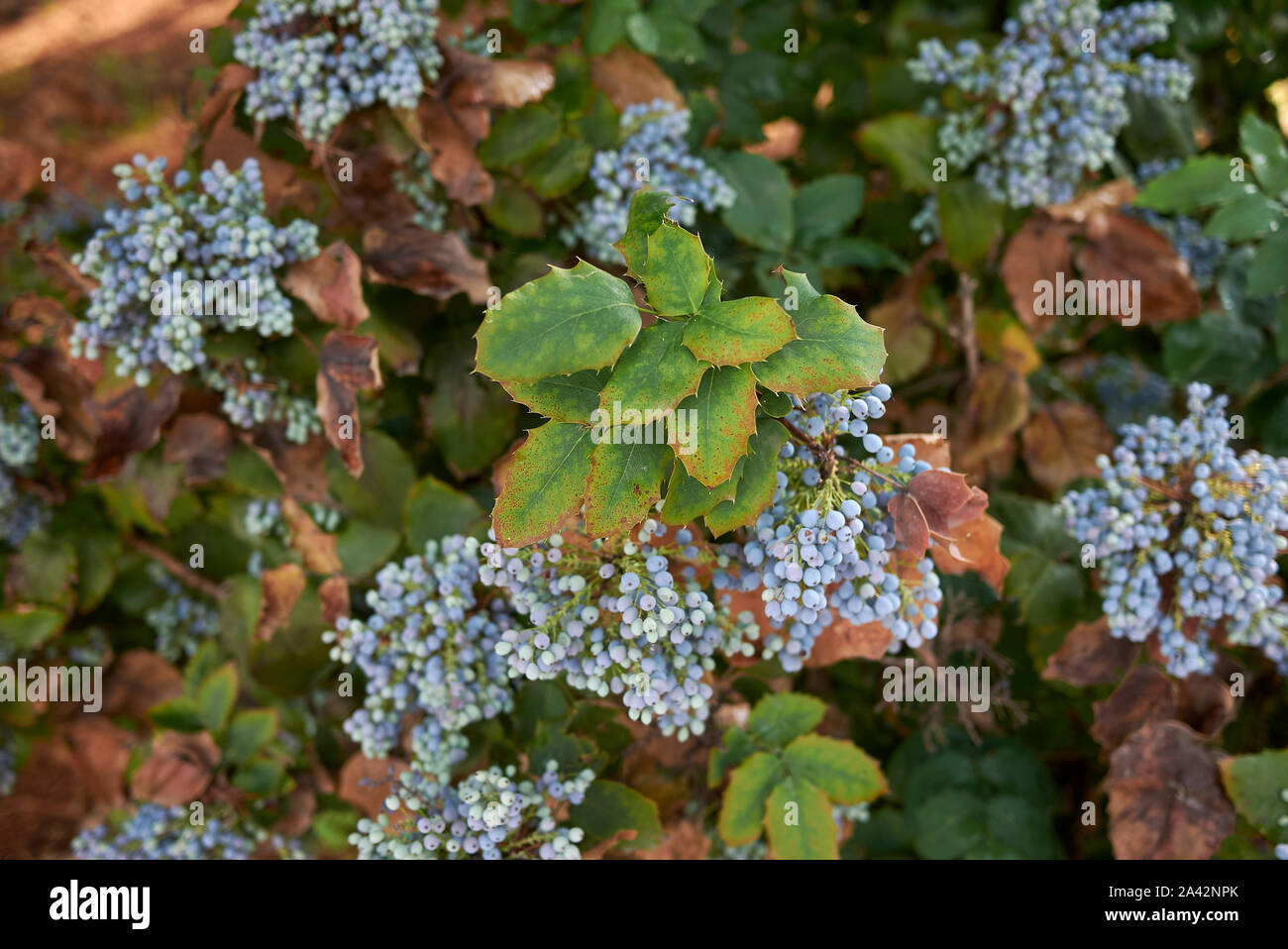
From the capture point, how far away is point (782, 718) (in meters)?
1.51

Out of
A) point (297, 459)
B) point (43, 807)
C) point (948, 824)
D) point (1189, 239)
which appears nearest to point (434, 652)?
point (297, 459)

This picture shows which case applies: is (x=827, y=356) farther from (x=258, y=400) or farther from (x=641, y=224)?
(x=258, y=400)

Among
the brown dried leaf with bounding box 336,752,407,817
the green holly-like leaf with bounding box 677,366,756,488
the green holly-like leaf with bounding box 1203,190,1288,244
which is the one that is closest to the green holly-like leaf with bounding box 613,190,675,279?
the green holly-like leaf with bounding box 677,366,756,488

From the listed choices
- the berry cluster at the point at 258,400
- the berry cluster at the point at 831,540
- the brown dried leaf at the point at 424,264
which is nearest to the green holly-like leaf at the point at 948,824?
the berry cluster at the point at 831,540

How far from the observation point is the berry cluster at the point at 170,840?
67.2 inches

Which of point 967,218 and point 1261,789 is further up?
point 967,218

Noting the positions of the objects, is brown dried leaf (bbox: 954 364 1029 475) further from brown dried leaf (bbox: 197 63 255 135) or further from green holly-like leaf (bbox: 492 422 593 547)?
brown dried leaf (bbox: 197 63 255 135)

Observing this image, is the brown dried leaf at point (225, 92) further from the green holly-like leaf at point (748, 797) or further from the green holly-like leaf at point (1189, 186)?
the green holly-like leaf at point (1189, 186)

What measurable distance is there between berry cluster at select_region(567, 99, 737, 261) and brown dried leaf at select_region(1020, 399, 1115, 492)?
988mm

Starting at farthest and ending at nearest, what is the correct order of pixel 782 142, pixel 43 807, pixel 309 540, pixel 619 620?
pixel 782 142 → pixel 43 807 → pixel 309 540 → pixel 619 620

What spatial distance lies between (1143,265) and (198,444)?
2197 mm

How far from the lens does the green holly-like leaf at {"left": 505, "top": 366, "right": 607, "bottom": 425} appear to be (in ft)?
3.47

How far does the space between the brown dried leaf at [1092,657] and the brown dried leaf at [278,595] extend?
59.5 inches
